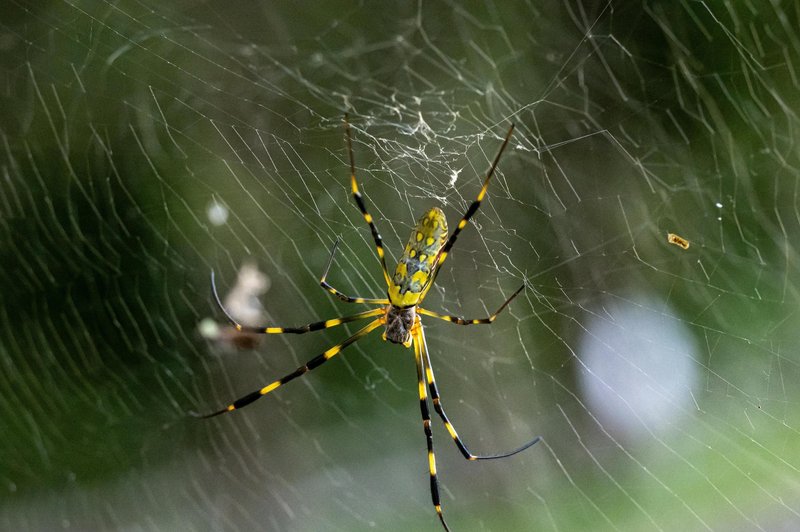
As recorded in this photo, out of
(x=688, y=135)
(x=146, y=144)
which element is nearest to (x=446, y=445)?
(x=688, y=135)

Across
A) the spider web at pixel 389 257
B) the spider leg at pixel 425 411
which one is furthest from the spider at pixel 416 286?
the spider web at pixel 389 257

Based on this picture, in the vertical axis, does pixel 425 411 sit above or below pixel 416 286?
below

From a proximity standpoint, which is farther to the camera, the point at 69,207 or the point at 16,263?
the point at 16,263

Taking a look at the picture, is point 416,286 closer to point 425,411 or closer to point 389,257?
point 425,411

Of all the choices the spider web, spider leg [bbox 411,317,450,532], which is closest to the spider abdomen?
spider leg [bbox 411,317,450,532]

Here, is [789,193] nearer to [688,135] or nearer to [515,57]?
[688,135]

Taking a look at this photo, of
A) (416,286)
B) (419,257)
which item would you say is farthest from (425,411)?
(419,257)

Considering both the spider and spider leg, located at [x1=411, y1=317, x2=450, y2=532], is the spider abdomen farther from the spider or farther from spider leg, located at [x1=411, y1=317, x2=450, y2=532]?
spider leg, located at [x1=411, y1=317, x2=450, y2=532]
